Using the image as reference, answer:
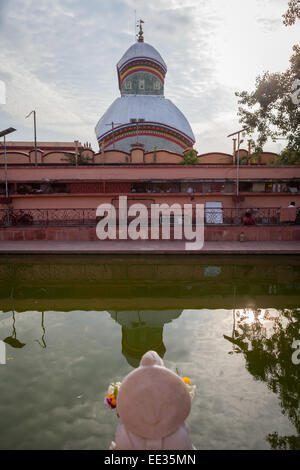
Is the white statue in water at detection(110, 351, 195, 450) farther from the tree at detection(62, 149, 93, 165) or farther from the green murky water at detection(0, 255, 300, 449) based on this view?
the tree at detection(62, 149, 93, 165)

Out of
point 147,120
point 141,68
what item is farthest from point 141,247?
point 141,68

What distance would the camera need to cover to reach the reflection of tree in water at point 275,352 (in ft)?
12.7

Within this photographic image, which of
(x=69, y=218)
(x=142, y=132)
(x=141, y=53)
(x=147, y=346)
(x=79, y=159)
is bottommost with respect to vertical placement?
(x=147, y=346)

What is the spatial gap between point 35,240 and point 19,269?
465cm

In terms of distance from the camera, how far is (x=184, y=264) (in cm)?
1174

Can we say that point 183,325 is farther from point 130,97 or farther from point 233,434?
point 130,97

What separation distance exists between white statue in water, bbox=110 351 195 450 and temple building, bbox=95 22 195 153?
2923 centimetres

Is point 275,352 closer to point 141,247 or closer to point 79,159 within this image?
point 141,247

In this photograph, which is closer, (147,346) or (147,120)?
(147,346)

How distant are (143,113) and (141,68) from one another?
28.8 ft

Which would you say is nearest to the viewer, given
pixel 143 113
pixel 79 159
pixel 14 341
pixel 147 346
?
pixel 147 346

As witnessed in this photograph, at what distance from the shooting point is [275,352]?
536 centimetres

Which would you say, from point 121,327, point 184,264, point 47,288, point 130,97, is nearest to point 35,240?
point 47,288

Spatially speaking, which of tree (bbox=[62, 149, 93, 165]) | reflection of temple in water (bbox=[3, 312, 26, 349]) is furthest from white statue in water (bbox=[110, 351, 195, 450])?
tree (bbox=[62, 149, 93, 165])
